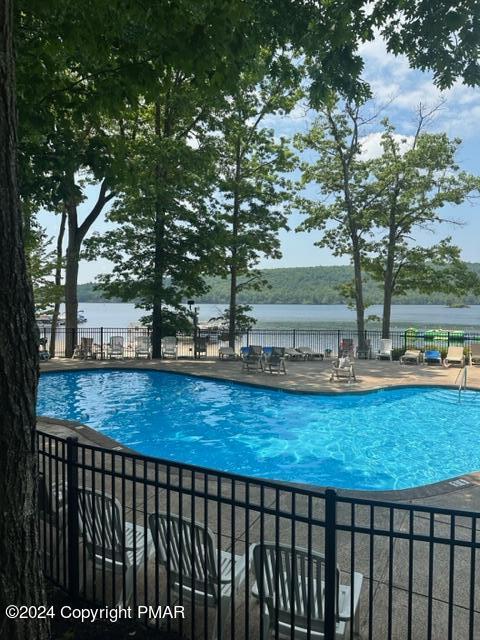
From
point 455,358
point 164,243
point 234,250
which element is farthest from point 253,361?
point 455,358

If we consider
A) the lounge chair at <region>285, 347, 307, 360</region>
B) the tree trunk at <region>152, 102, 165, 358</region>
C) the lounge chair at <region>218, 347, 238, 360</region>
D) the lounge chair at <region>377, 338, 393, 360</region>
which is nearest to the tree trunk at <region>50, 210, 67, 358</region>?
the tree trunk at <region>152, 102, 165, 358</region>

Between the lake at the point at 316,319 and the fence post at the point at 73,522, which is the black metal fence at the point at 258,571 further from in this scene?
the lake at the point at 316,319

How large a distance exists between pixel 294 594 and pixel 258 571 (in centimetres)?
30

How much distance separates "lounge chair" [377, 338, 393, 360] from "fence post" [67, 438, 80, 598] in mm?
18637

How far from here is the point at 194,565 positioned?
10.7 ft

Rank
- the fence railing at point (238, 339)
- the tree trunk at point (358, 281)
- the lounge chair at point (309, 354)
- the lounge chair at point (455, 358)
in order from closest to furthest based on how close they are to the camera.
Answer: the lounge chair at point (455, 358) < the lounge chair at point (309, 354) < the fence railing at point (238, 339) < the tree trunk at point (358, 281)

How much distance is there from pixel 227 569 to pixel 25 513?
1.96m

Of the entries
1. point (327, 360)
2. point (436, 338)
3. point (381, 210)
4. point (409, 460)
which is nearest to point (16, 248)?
point (409, 460)

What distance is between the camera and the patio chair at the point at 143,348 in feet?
68.2

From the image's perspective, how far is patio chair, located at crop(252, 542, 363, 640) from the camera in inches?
116

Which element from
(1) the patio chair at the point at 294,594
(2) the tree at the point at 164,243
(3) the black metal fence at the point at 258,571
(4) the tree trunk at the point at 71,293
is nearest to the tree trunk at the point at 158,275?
(2) the tree at the point at 164,243

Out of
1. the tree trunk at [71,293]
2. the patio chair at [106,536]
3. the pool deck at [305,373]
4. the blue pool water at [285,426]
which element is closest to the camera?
the patio chair at [106,536]

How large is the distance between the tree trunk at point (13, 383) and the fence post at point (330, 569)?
1.82 m

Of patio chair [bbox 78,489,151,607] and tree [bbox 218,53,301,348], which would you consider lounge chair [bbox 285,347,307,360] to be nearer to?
tree [bbox 218,53,301,348]
